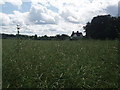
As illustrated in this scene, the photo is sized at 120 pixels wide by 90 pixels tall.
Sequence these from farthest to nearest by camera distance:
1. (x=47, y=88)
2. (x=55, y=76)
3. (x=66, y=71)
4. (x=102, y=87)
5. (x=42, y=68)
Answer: (x=42, y=68) → (x=66, y=71) → (x=55, y=76) → (x=102, y=87) → (x=47, y=88)

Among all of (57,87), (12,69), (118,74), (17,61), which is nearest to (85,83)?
(57,87)

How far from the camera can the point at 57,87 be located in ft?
13.8

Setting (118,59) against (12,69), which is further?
(118,59)

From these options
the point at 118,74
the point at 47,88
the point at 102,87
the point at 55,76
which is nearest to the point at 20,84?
the point at 47,88

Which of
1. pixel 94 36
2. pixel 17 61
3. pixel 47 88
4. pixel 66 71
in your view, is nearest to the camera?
pixel 47 88

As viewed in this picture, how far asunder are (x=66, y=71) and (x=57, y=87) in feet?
3.18

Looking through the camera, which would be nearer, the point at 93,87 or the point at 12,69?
the point at 93,87

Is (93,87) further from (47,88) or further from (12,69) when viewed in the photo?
(12,69)

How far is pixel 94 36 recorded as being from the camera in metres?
36.2

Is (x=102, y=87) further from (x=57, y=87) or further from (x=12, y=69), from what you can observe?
(x=12, y=69)

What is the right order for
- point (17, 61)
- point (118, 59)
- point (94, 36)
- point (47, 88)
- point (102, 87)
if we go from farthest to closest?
1. point (94, 36)
2. point (118, 59)
3. point (17, 61)
4. point (102, 87)
5. point (47, 88)

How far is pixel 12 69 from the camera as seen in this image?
5223mm

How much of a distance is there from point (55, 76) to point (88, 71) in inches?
42.6

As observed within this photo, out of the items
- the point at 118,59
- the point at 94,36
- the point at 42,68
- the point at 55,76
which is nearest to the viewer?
the point at 55,76
